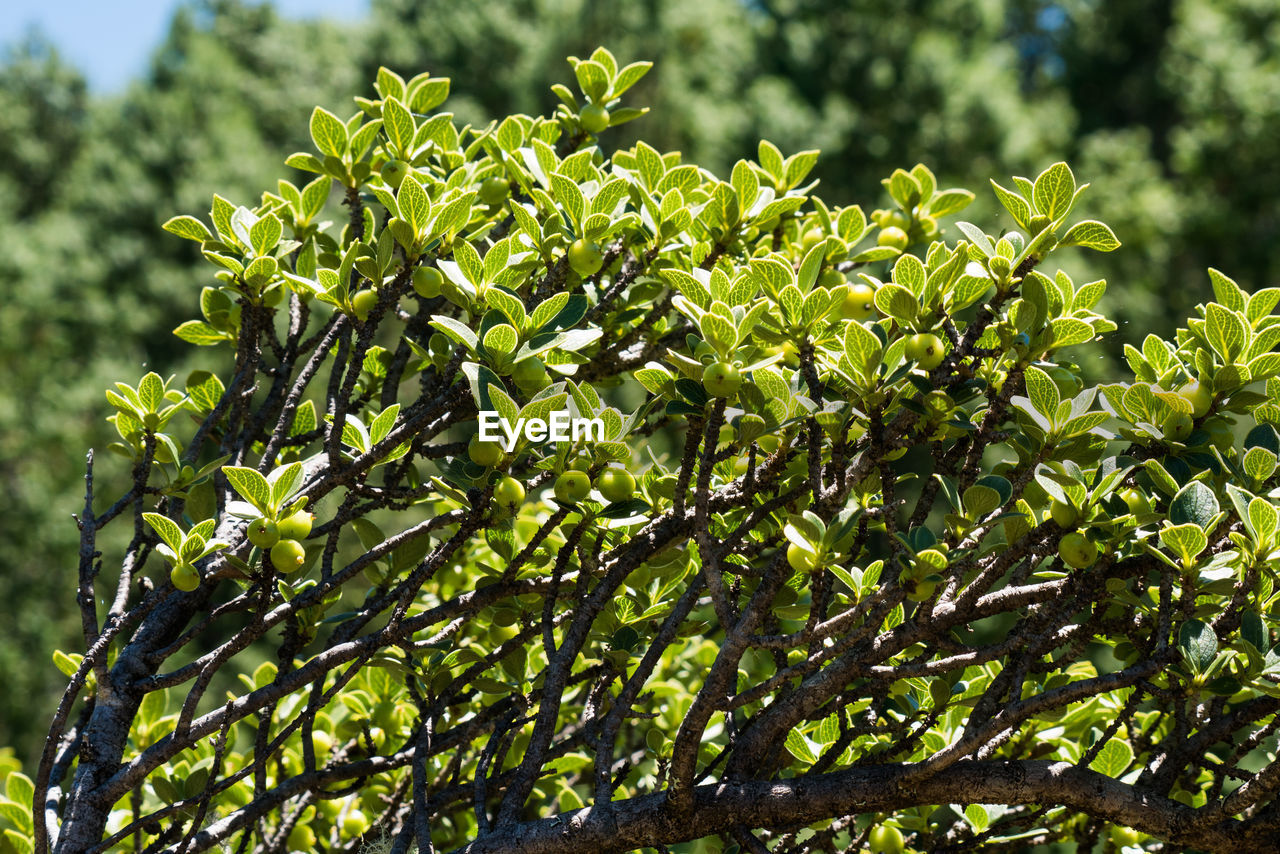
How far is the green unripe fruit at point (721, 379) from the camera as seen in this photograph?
Answer: 0.92 m

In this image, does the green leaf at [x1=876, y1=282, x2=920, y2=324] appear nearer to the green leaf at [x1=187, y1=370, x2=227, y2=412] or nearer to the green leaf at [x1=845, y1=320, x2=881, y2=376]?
the green leaf at [x1=845, y1=320, x2=881, y2=376]

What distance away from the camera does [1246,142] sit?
10711 mm

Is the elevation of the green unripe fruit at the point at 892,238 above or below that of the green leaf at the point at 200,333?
below

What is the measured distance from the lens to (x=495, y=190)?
4.57ft

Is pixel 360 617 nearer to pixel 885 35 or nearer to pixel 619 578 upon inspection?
pixel 619 578

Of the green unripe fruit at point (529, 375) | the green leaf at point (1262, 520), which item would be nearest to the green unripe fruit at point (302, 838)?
the green unripe fruit at point (529, 375)

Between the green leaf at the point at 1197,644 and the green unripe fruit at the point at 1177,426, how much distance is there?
0.20m

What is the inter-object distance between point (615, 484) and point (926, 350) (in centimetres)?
36

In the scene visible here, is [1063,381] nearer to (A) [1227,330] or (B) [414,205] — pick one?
(A) [1227,330]

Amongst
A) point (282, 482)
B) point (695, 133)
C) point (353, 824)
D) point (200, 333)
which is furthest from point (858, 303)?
point (695, 133)

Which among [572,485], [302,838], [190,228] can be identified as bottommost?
[302,838]

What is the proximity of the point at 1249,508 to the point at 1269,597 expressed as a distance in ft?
0.60

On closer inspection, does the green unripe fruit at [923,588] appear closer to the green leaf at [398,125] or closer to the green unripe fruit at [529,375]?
the green unripe fruit at [529,375]

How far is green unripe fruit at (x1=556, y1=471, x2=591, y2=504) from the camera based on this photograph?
39.6 inches
